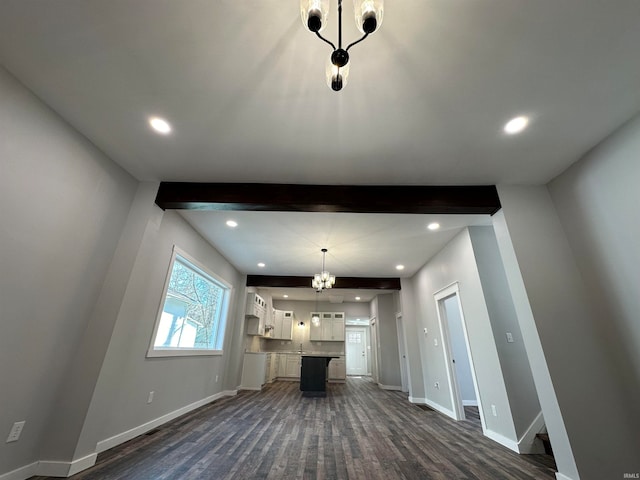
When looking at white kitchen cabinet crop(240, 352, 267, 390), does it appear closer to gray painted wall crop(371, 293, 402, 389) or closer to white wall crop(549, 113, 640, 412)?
gray painted wall crop(371, 293, 402, 389)

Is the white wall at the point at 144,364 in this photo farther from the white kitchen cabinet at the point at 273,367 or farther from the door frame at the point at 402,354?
the door frame at the point at 402,354

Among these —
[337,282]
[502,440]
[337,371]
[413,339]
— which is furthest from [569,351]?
[337,371]

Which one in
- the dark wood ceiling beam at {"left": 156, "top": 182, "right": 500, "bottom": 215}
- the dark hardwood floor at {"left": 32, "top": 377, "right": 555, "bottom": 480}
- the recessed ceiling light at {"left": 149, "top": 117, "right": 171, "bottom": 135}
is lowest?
the dark hardwood floor at {"left": 32, "top": 377, "right": 555, "bottom": 480}

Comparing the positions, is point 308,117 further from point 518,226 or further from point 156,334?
point 156,334

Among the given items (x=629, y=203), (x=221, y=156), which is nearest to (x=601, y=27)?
(x=629, y=203)

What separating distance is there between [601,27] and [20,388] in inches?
179

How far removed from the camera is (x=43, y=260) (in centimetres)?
206

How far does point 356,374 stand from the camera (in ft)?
38.0

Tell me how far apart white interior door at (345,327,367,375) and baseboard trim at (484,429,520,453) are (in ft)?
29.0

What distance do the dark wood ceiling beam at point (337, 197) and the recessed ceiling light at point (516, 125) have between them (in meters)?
0.80

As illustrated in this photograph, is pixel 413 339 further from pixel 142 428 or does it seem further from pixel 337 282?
pixel 142 428

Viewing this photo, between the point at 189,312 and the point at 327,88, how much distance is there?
13.4 ft

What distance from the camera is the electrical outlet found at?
6.21 feet

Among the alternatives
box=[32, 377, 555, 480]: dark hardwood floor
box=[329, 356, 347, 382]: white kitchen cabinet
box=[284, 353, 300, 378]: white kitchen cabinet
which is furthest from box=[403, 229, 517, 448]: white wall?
box=[284, 353, 300, 378]: white kitchen cabinet
